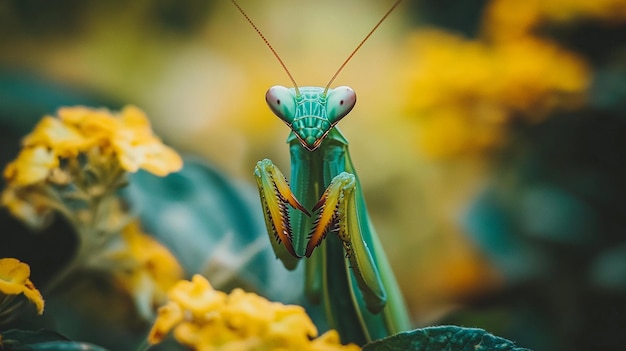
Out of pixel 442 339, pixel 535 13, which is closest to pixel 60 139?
pixel 442 339

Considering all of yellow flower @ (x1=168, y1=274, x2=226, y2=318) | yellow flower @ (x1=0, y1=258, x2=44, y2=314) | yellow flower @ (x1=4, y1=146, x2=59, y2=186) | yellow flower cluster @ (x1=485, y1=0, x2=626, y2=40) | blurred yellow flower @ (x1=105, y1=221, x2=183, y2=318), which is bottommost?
yellow flower @ (x1=168, y1=274, x2=226, y2=318)

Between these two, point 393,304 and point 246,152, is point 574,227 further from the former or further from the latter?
point 246,152

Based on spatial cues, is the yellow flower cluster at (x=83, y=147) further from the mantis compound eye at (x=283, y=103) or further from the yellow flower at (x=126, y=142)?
the mantis compound eye at (x=283, y=103)

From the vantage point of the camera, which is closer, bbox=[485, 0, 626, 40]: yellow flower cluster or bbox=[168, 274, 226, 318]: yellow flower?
bbox=[168, 274, 226, 318]: yellow flower

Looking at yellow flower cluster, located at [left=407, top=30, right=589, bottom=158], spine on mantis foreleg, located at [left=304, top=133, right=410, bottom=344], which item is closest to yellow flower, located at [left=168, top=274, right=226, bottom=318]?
spine on mantis foreleg, located at [left=304, top=133, right=410, bottom=344]

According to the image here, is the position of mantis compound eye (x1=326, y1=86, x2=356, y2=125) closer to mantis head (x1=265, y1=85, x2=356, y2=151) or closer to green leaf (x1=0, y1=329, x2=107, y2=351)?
mantis head (x1=265, y1=85, x2=356, y2=151)

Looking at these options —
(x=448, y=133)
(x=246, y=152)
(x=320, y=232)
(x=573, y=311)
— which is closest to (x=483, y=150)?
(x=448, y=133)
